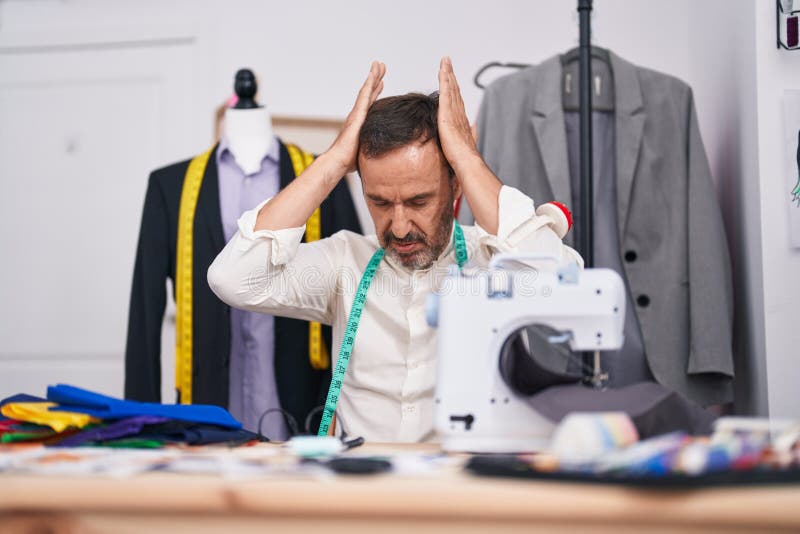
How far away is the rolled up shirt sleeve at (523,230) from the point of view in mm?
2027

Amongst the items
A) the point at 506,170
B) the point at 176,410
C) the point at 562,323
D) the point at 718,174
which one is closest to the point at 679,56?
the point at 718,174

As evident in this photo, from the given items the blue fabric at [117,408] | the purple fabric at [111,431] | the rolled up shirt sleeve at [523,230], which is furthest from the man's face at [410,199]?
the purple fabric at [111,431]

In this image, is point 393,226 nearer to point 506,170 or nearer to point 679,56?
point 506,170

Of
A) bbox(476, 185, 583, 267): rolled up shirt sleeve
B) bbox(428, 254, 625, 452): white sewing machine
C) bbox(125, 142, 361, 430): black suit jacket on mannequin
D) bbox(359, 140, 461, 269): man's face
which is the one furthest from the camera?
bbox(125, 142, 361, 430): black suit jacket on mannequin

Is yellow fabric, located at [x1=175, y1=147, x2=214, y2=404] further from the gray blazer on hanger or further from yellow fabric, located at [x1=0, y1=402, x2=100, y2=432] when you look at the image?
yellow fabric, located at [x1=0, y1=402, x2=100, y2=432]

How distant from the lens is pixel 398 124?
2.19 m

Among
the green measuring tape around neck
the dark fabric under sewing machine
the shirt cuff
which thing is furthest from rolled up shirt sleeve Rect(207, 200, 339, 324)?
the dark fabric under sewing machine

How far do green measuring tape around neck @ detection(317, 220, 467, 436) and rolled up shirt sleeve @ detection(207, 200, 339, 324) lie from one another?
0.42 feet

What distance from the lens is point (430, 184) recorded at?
2156 millimetres

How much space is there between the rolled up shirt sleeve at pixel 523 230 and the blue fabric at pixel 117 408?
78cm

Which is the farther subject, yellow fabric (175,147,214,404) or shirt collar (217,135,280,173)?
shirt collar (217,135,280,173)

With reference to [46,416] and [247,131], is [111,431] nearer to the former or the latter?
[46,416]

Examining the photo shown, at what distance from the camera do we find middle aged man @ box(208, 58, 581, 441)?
6.93ft

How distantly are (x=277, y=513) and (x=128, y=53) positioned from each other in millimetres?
3198
